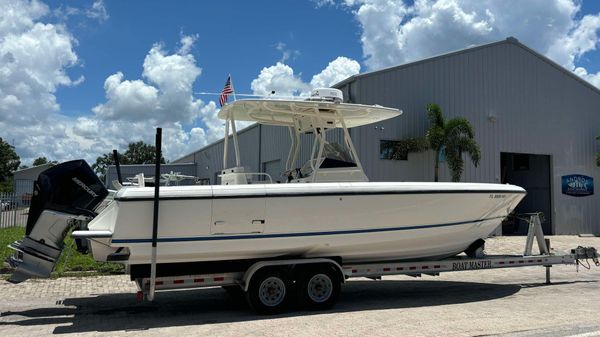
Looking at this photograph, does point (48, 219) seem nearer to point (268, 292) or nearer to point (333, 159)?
point (268, 292)

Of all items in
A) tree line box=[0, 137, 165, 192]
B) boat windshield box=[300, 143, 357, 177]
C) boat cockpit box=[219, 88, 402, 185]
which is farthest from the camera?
tree line box=[0, 137, 165, 192]

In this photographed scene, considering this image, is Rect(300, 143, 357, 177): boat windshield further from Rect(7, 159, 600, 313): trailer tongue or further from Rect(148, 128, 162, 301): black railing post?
Rect(148, 128, 162, 301): black railing post

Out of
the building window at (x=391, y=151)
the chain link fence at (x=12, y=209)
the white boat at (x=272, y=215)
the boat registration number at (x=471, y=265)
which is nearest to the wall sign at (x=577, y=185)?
the building window at (x=391, y=151)

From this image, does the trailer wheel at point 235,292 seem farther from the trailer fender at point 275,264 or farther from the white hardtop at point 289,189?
the white hardtop at point 289,189

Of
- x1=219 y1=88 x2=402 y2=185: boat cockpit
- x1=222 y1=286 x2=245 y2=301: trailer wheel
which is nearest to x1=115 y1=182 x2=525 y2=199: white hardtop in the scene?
x1=219 y1=88 x2=402 y2=185: boat cockpit

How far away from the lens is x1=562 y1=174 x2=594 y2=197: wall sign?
2103 cm

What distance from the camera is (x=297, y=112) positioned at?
26.4 ft

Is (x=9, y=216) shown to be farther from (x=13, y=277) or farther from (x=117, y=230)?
(x=117, y=230)

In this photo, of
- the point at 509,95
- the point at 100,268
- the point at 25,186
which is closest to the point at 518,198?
the point at 100,268

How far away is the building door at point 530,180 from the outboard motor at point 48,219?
56.9 feet

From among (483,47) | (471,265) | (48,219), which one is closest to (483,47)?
(483,47)

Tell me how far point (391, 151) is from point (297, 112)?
10.1 meters

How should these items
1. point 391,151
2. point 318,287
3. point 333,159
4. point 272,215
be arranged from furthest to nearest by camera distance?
point 391,151, point 333,159, point 318,287, point 272,215

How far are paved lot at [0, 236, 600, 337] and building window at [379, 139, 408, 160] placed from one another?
313 inches
